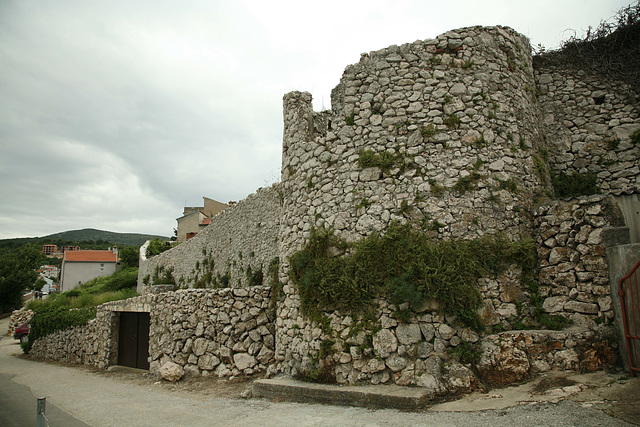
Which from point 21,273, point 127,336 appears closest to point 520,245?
point 127,336

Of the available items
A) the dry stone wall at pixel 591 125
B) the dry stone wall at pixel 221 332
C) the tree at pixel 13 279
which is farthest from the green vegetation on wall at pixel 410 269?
the tree at pixel 13 279

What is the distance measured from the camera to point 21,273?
41188 mm

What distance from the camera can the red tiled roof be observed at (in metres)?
56.1

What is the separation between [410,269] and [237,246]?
36.4 feet

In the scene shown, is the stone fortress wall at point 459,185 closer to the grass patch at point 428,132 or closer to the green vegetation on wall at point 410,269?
the grass patch at point 428,132

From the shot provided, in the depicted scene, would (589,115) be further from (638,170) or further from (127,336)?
(127,336)

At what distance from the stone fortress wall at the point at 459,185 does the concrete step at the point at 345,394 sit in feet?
0.88

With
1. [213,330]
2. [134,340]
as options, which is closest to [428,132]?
[213,330]

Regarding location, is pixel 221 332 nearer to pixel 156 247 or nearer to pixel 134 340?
pixel 134 340

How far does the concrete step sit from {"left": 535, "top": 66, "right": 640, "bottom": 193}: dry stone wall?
5.78 m

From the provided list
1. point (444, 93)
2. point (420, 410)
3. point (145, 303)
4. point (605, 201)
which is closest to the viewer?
point (420, 410)

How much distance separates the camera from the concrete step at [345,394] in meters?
5.71

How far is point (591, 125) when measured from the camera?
841 cm

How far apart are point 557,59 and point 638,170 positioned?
9.85ft
